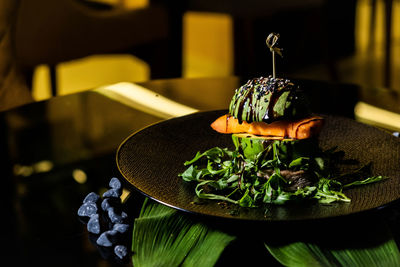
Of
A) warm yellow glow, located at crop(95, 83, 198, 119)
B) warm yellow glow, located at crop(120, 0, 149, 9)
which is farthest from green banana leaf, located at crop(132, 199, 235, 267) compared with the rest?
warm yellow glow, located at crop(120, 0, 149, 9)

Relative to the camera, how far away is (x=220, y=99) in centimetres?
112

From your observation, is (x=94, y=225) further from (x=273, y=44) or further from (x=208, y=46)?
(x=208, y=46)

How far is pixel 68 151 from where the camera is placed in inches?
35.0

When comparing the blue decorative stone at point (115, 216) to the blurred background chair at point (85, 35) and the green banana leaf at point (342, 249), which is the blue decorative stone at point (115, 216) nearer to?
the green banana leaf at point (342, 249)

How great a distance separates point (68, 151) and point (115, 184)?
0.57 ft

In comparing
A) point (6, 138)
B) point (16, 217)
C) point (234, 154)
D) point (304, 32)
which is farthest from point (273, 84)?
point (304, 32)

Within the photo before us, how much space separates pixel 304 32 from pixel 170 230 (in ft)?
8.71

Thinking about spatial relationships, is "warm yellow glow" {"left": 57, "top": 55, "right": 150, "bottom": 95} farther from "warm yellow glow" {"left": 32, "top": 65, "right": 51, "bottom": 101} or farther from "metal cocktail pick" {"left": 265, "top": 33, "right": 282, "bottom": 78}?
"metal cocktail pick" {"left": 265, "top": 33, "right": 282, "bottom": 78}

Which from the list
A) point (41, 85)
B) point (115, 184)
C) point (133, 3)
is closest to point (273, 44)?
point (115, 184)

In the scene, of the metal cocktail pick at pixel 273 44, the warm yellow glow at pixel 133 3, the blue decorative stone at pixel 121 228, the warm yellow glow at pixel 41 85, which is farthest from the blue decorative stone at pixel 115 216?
A: the warm yellow glow at pixel 133 3

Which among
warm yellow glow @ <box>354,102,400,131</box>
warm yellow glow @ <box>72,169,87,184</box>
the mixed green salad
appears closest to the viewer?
the mixed green salad

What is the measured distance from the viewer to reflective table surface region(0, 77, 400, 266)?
24.7 inches

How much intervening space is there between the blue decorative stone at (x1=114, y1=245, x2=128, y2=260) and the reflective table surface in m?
0.01

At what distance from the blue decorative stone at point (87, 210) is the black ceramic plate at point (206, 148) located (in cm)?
5
